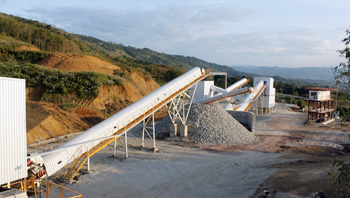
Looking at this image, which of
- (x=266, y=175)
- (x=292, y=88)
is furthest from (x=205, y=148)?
(x=292, y=88)

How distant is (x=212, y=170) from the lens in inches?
594

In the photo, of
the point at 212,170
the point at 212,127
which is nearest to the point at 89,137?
the point at 212,170

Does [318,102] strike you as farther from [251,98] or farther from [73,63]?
[73,63]

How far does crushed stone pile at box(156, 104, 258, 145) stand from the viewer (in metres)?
21.7

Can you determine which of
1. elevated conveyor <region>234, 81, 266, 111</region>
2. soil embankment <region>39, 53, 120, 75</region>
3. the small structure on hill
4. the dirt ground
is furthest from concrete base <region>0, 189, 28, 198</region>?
the small structure on hill

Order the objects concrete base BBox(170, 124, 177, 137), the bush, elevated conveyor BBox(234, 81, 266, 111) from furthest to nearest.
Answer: elevated conveyor BBox(234, 81, 266, 111) → the bush → concrete base BBox(170, 124, 177, 137)

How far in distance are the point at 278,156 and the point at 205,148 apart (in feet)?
17.5

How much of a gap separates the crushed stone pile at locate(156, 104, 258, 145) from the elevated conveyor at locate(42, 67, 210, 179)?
3275mm

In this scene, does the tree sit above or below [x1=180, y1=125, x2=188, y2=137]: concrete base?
above

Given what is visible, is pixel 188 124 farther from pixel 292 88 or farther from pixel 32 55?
pixel 292 88

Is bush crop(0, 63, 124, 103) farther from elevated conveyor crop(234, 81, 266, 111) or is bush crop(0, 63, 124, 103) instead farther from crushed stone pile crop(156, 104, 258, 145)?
elevated conveyor crop(234, 81, 266, 111)

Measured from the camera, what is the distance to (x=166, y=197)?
11.5m

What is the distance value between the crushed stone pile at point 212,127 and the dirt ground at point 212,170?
42.6 inches

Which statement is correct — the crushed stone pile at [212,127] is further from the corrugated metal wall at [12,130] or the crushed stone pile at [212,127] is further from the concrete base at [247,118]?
the corrugated metal wall at [12,130]
